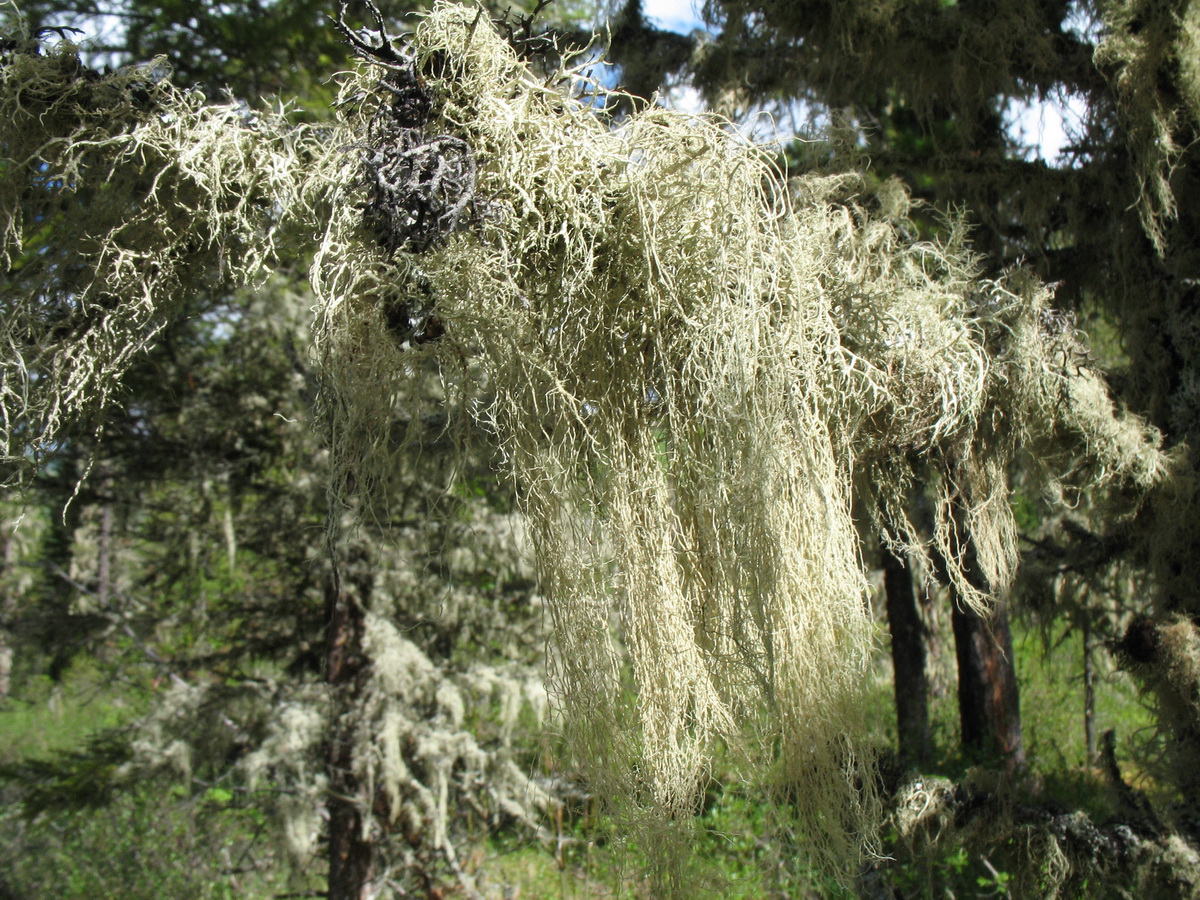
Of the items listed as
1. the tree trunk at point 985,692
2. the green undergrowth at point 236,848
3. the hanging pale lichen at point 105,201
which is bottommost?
the green undergrowth at point 236,848

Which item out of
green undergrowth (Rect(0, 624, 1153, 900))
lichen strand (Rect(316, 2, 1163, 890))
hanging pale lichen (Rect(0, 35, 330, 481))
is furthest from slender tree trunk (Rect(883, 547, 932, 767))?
hanging pale lichen (Rect(0, 35, 330, 481))

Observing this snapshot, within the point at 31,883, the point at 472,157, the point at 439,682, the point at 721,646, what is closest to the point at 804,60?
the point at 472,157

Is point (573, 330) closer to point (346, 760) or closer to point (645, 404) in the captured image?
point (645, 404)

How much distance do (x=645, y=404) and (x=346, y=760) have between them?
4.00 metres

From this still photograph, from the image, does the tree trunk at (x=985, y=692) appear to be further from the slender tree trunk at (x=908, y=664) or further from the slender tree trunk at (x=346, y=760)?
the slender tree trunk at (x=346, y=760)

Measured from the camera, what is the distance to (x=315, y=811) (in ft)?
15.3

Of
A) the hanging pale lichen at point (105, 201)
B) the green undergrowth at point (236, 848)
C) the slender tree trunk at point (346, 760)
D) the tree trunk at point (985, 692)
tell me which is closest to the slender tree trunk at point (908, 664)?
the green undergrowth at point (236, 848)

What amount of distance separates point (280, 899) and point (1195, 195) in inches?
235

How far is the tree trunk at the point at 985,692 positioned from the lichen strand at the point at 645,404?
194 inches

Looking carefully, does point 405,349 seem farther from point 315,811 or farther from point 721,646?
point 315,811

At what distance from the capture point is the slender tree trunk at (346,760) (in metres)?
4.70

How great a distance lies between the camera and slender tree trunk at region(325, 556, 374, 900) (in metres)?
4.70

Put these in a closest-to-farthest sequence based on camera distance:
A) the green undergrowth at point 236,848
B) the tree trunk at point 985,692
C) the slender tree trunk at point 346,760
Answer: the slender tree trunk at point 346,760
the green undergrowth at point 236,848
the tree trunk at point 985,692

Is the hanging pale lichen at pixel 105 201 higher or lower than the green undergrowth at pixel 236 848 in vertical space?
higher
